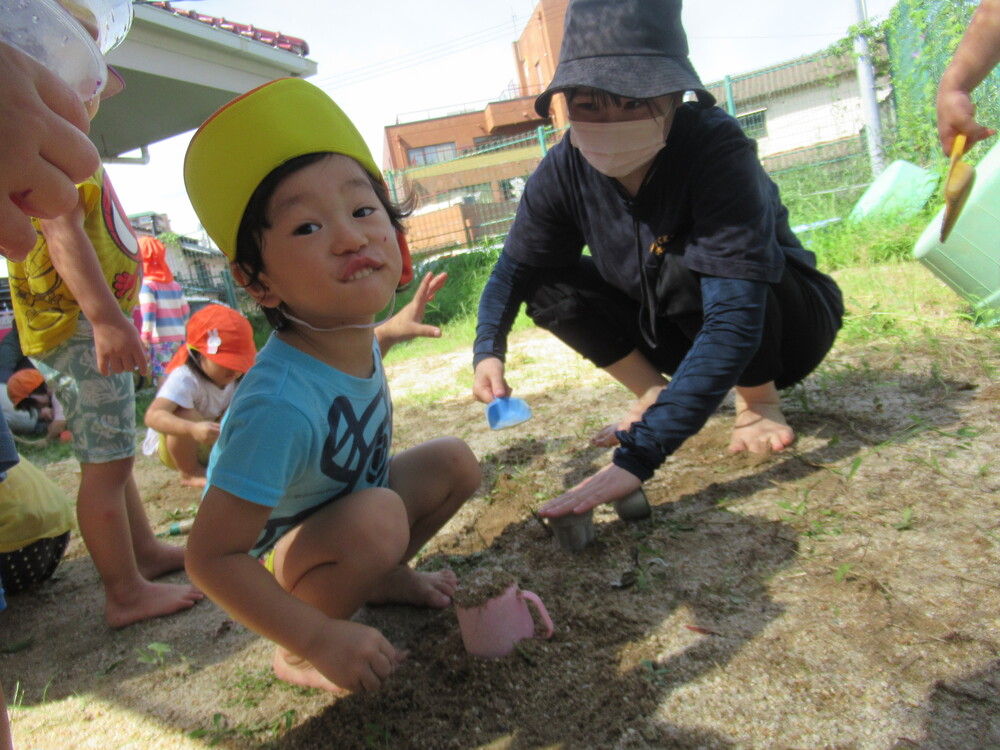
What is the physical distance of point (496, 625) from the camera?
126 cm

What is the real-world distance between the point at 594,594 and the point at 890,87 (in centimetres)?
614

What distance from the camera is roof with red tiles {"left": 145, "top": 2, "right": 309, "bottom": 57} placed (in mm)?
7099

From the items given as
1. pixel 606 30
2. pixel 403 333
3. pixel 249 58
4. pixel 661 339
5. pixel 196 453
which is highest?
pixel 249 58

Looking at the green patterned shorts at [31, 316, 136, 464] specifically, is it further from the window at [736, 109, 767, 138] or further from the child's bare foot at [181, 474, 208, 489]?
the window at [736, 109, 767, 138]

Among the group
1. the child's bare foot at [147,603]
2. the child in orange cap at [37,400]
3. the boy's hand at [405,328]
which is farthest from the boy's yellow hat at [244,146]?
the child in orange cap at [37,400]

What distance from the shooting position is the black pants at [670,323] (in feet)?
6.26

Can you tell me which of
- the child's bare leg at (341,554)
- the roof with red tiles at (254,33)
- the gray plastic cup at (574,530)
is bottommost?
the gray plastic cup at (574,530)

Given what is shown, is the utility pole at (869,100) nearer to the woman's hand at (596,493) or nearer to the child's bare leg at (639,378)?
the child's bare leg at (639,378)

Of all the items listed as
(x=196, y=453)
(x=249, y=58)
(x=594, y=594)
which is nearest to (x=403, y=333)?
(x=594, y=594)

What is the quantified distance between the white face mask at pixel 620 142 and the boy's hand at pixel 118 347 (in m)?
1.20

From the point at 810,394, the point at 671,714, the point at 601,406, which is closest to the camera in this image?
the point at 671,714

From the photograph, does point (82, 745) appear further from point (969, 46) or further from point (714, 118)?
point (969, 46)

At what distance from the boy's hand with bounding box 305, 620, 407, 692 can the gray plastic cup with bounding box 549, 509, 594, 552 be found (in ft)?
1.84

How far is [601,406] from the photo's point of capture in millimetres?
2738
